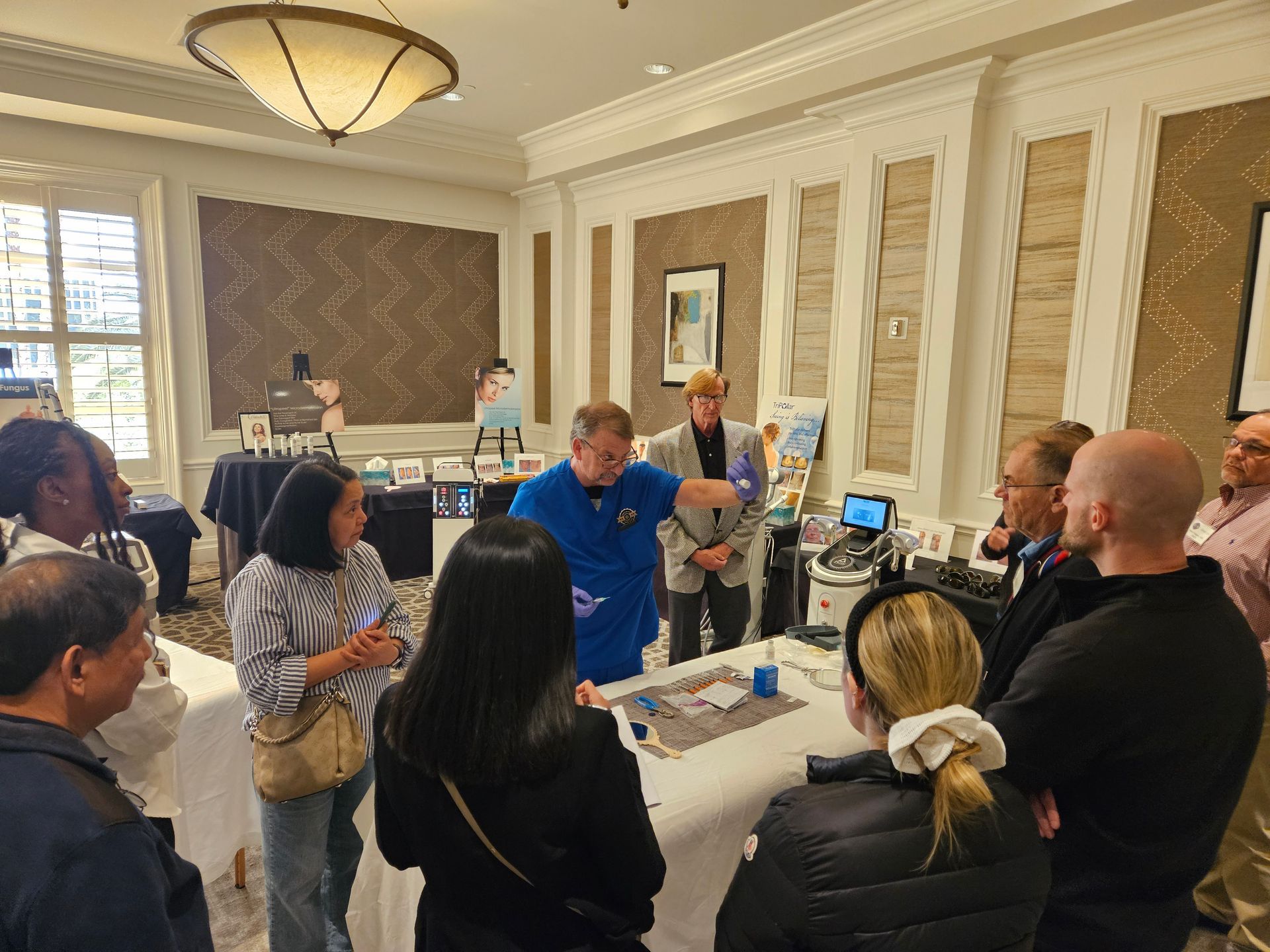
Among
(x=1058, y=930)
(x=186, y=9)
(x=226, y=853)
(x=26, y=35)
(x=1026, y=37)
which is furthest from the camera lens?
(x=26, y=35)

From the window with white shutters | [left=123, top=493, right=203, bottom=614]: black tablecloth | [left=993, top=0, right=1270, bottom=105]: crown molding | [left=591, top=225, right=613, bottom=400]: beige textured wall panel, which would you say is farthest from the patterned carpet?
[left=993, top=0, right=1270, bottom=105]: crown molding

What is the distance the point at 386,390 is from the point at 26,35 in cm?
312

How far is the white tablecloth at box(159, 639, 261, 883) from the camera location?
7.07 feet

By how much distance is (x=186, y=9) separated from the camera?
3.87m

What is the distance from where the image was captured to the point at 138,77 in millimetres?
4672

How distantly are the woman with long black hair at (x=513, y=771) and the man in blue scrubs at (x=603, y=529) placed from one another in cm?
108

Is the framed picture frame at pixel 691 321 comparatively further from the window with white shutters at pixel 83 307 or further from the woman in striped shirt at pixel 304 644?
the woman in striped shirt at pixel 304 644

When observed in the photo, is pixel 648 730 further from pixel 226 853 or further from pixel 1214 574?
pixel 226 853

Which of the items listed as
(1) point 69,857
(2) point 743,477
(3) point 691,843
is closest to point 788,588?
(2) point 743,477

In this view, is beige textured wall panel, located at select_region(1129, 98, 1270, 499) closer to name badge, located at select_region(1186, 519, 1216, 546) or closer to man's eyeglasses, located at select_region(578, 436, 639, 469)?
name badge, located at select_region(1186, 519, 1216, 546)

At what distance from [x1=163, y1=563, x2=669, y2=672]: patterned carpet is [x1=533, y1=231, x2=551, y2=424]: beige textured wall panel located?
86.3 inches

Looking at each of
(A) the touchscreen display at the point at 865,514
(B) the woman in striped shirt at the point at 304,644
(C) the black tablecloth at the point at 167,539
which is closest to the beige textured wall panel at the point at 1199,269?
(A) the touchscreen display at the point at 865,514

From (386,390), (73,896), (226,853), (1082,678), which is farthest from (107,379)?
(1082,678)

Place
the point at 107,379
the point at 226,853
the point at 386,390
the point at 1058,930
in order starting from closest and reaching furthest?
the point at 1058,930
the point at 226,853
the point at 107,379
the point at 386,390
